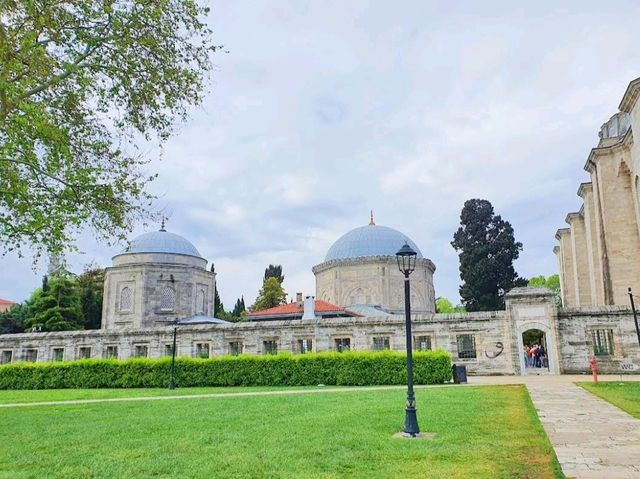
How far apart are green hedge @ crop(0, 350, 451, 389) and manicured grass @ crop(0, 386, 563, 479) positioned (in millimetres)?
7560

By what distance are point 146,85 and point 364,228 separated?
123ft

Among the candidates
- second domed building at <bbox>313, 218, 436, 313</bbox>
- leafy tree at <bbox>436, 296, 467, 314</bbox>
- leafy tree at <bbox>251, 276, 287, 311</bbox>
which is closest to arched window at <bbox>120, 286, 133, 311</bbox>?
second domed building at <bbox>313, 218, 436, 313</bbox>

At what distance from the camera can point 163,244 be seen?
1652 inches

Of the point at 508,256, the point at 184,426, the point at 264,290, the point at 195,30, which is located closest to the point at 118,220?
the point at 195,30

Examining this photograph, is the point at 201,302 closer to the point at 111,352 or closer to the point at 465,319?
the point at 111,352

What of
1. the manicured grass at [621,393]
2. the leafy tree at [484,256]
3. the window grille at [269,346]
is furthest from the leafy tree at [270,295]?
the manicured grass at [621,393]

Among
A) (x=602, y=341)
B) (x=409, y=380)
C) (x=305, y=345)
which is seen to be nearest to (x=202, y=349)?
(x=305, y=345)

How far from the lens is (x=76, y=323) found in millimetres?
44188

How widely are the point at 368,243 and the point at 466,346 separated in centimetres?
2321

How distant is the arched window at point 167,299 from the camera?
40.3m

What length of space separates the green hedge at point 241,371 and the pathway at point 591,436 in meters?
7.37

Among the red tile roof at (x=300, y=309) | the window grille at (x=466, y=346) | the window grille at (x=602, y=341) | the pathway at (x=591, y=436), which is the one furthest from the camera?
the red tile roof at (x=300, y=309)

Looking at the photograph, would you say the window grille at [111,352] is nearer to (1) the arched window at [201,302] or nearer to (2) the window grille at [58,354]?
(2) the window grille at [58,354]

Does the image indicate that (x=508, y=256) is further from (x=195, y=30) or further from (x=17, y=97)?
(x=17, y=97)
